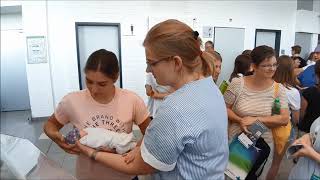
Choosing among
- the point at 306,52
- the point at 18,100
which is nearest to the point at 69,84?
the point at 18,100

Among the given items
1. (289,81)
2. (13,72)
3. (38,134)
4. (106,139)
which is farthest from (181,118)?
(13,72)

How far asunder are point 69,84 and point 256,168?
14.2 ft

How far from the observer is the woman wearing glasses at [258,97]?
1993mm

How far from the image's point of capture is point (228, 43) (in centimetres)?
651

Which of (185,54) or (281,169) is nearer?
(185,54)

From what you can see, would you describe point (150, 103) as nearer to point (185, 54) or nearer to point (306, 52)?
point (185, 54)

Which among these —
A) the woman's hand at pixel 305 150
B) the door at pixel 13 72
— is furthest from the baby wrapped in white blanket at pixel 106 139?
the door at pixel 13 72

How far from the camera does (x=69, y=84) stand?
5496mm

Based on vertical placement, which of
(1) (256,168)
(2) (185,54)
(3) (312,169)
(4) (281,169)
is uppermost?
(2) (185,54)

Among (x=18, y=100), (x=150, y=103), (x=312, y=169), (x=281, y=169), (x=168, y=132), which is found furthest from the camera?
(x=18, y=100)

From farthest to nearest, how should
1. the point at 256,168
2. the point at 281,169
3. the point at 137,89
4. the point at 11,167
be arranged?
1. the point at 137,89
2. the point at 281,169
3. the point at 256,168
4. the point at 11,167

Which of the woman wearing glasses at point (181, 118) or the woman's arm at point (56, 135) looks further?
the woman's arm at point (56, 135)

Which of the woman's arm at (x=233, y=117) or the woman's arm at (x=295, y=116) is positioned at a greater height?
the woman's arm at (x=233, y=117)

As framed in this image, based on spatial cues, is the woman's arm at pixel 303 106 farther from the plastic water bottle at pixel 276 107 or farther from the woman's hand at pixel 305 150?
the woman's hand at pixel 305 150
